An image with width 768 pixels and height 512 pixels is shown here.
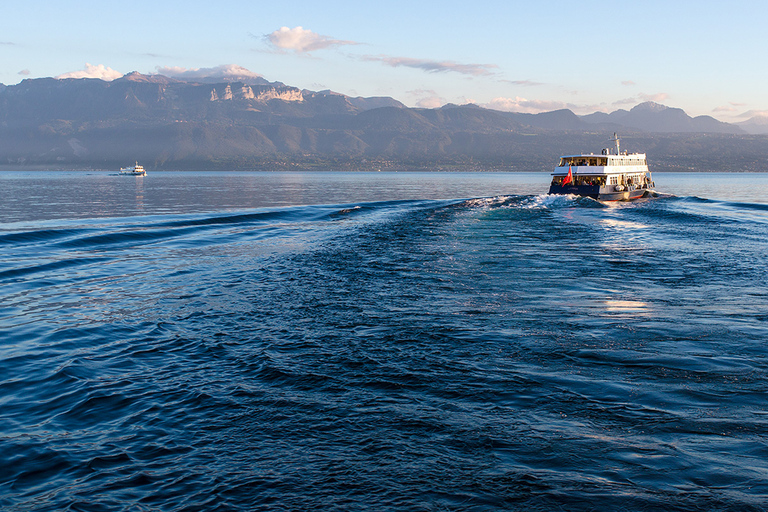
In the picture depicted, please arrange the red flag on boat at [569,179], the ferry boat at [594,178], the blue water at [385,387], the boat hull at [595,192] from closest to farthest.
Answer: the blue water at [385,387] → the boat hull at [595,192] → the ferry boat at [594,178] → the red flag on boat at [569,179]

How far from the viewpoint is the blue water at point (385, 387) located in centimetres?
703

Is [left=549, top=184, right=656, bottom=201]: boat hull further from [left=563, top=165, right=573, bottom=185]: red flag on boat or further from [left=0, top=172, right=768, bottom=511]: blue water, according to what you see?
[left=0, top=172, right=768, bottom=511]: blue water

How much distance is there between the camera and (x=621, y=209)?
196 ft

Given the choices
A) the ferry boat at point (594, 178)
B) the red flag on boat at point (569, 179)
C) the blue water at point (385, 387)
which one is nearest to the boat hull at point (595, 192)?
the ferry boat at point (594, 178)

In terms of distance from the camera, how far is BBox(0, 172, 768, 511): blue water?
7031 mm

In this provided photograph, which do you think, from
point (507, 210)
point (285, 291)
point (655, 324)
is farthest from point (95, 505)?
point (507, 210)

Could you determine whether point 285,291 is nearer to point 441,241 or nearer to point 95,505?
point 95,505

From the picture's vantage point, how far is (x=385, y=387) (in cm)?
1028

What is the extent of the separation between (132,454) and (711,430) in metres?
9.26

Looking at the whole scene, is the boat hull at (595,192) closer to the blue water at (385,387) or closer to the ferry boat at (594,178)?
the ferry boat at (594,178)

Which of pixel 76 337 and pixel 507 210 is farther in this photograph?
pixel 507 210

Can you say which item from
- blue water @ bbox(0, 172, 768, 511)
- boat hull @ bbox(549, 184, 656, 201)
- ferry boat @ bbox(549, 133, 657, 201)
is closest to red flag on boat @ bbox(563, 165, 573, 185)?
ferry boat @ bbox(549, 133, 657, 201)

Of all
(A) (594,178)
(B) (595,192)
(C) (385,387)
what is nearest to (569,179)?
(A) (594,178)

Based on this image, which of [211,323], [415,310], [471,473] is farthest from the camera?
[415,310]
